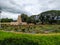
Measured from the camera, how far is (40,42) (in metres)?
13.7

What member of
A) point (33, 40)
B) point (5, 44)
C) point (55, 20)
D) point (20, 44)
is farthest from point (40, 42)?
point (55, 20)

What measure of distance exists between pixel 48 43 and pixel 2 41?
3.32m

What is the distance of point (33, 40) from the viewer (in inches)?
547

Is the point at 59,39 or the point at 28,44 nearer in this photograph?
the point at 28,44

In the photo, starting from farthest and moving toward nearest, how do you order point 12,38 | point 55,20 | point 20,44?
point 55,20
point 12,38
point 20,44

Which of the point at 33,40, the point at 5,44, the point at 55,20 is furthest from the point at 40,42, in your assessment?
the point at 55,20

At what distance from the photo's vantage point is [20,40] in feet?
45.4

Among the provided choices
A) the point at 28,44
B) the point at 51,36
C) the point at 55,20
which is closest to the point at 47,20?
the point at 55,20

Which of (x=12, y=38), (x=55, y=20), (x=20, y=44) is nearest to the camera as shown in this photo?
(x=20, y=44)

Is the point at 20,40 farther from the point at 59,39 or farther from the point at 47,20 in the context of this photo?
the point at 47,20

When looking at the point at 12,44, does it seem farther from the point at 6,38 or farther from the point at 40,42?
the point at 40,42

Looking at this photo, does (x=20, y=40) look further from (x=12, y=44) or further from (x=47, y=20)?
(x=47, y=20)

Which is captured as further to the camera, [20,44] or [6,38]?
[6,38]

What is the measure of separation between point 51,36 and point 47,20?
17.2 metres
